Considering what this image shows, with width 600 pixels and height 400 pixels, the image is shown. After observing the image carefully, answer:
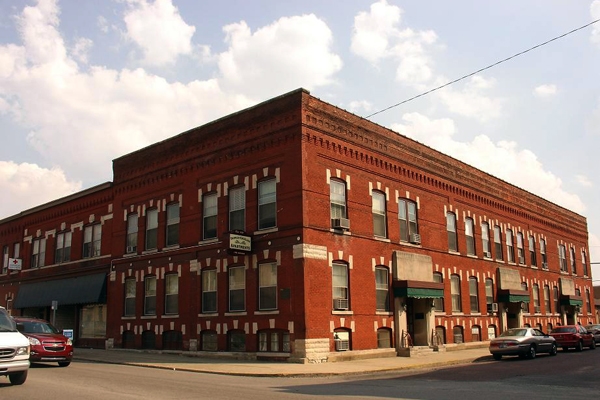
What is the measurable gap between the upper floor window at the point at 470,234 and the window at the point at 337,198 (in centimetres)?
1239

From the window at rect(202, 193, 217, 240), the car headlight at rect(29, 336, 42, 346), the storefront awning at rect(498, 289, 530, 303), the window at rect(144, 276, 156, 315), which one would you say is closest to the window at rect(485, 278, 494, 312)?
the storefront awning at rect(498, 289, 530, 303)

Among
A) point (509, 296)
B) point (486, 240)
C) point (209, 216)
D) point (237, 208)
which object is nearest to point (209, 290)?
point (209, 216)

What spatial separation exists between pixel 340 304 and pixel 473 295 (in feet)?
43.3

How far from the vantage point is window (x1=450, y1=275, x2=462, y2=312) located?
3312 centimetres

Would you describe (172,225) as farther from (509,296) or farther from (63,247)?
(509,296)

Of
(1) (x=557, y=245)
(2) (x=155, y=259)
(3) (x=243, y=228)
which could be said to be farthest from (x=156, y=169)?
(1) (x=557, y=245)

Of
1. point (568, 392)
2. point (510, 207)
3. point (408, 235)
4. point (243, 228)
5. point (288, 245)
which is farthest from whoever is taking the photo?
point (510, 207)

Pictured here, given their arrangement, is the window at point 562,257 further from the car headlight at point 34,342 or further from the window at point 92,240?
the car headlight at point 34,342

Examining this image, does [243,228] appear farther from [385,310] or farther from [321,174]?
[385,310]

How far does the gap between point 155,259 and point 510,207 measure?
2506cm

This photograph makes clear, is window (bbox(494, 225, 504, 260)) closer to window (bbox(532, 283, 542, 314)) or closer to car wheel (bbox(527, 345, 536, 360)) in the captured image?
window (bbox(532, 283, 542, 314))

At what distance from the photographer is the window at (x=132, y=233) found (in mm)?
32719

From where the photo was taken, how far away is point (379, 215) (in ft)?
94.5

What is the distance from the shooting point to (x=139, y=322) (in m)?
31.1
